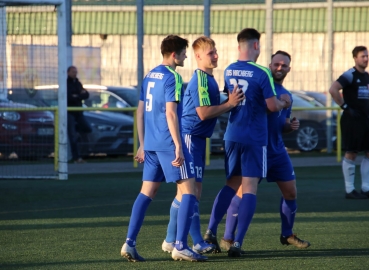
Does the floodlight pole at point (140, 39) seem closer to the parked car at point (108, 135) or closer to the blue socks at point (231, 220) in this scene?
the parked car at point (108, 135)

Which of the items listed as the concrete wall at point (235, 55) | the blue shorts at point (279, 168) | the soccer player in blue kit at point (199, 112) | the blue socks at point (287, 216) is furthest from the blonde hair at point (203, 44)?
the concrete wall at point (235, 55)

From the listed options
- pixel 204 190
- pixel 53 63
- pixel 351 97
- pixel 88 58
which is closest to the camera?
pixel 351 97

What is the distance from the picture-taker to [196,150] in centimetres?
739

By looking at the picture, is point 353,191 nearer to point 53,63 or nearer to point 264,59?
point 53,63

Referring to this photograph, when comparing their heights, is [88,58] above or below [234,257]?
above

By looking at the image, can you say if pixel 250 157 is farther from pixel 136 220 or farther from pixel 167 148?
pixel 136 220

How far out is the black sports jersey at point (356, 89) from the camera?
11.4 meters

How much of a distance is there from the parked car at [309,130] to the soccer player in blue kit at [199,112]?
454 inches

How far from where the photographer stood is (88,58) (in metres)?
18.9

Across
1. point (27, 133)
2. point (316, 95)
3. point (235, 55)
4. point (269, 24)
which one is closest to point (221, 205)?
point (27, 133)

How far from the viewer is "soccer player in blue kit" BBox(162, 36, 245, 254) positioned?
7273mm

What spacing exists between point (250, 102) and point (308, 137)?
1218 centimetres

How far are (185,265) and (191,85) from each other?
5.06 feet

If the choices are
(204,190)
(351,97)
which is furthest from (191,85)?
(204,190)
